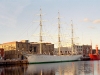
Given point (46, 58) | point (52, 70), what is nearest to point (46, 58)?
point (46, 58)

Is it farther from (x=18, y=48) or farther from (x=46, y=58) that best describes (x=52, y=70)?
(x=18, y=48)

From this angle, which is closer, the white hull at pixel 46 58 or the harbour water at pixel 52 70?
the harbour water at pixel 52 70

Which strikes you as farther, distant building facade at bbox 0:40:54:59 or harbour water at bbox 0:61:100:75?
distant building facade at bbox 0:40:54:59

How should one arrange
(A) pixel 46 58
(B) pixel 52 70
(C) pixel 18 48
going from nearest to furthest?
(B) pixel 52 70
(A) pixel 46 58
(C) pixel 18 48

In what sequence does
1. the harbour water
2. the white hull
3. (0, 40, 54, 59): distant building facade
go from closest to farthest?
the harbour water → the white hull → (0, 40, 54, 59): distant building facade

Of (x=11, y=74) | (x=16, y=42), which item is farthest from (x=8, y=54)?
(x=11, y=74)

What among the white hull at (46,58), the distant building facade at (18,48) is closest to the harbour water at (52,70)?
the white hull at (46,58)

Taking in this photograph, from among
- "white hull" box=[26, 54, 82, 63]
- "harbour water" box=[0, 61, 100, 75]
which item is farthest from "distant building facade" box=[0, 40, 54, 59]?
"harbour water" box=[0, 61, 100, 75]

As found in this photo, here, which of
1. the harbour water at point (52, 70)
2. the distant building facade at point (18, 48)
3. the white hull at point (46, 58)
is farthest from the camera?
the distant building facade at point (18, 48)

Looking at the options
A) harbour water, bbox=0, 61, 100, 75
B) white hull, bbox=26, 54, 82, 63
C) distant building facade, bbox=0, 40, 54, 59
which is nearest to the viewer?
harbour water, bbox=0, 61, 100, 75

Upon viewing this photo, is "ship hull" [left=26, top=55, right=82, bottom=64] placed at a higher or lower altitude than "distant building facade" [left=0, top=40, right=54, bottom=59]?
lower

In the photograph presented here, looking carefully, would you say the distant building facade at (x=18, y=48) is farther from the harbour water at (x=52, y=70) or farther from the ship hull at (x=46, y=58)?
the harbour water at (x=52, y=70)

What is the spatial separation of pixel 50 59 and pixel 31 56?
1360 centimetres

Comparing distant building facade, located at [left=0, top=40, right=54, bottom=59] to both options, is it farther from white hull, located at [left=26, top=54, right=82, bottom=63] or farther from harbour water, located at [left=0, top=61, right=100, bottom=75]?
harbour water, located at [left=0, top=61, right=100, bottom=75]
